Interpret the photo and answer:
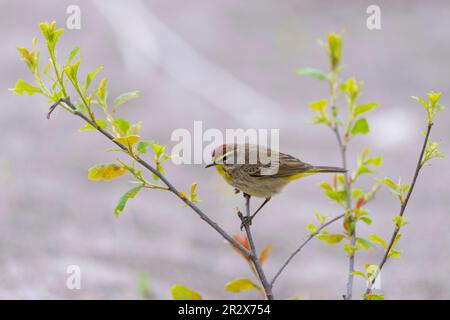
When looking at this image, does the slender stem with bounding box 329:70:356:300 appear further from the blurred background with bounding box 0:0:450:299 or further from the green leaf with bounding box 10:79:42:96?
the blurred background with bounding box 0:0:450:299

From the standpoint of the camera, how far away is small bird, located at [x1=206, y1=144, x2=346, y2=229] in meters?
3.69

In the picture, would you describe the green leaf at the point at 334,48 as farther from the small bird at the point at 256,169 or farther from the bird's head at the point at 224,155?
the bird's head at the point at 224,155

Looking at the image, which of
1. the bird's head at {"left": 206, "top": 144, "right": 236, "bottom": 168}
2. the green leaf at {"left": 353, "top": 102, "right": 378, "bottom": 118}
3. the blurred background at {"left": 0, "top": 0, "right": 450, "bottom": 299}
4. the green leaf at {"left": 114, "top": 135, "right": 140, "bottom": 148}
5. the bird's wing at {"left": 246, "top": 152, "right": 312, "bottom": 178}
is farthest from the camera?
the blurred background at {"left": 0, "top": 0, "right": 450, "bottom": 299}

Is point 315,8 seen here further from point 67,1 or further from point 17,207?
point 17,207

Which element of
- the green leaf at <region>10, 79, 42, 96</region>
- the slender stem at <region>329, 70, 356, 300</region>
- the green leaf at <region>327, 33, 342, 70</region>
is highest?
the green leaf at <region>327, 33, 342, 70</region>

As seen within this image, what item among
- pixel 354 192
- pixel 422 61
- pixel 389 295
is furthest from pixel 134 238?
pixel 422 61

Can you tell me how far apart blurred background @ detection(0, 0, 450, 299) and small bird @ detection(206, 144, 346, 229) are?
4.92 feet

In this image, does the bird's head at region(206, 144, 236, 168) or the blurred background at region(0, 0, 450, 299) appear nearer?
the bird's head at region(206, 144, 236, 168)

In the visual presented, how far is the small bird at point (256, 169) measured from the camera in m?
3.69

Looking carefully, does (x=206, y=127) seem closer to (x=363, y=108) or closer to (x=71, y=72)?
(x=363, y=108)

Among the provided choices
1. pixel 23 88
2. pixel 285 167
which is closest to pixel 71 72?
pixel 23 88

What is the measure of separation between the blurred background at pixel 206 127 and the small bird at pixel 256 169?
1500 millimetres

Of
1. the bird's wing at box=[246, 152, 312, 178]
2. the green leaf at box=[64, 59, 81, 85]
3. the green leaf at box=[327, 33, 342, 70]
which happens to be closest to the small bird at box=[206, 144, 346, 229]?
the bird's wing at box=[246, 152, 312, 178]

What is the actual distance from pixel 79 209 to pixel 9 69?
365 cm
